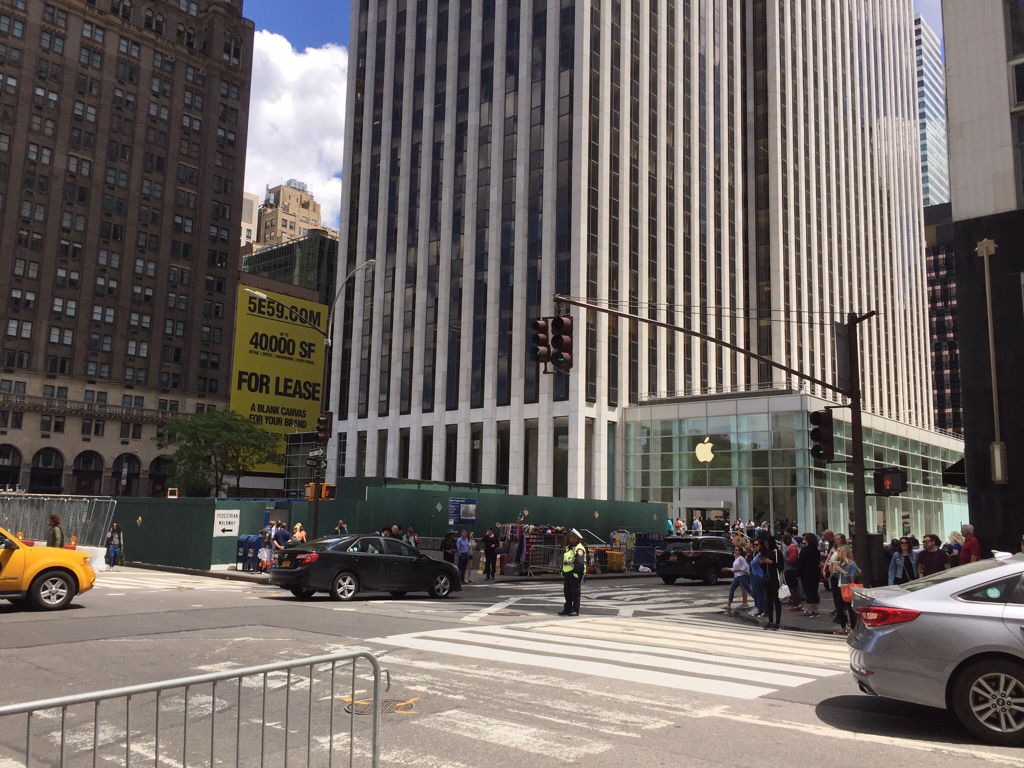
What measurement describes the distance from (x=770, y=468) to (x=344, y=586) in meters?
31.7

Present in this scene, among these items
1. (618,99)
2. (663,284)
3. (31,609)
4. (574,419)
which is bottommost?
(31,609)

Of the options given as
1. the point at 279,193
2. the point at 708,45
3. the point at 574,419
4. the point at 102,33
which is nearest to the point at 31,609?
the point at 574,419

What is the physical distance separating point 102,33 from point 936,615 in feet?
347

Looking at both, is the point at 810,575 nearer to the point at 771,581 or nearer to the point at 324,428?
the point at 771,581

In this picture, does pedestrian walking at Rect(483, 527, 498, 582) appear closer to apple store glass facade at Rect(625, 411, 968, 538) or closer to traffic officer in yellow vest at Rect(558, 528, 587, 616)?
traffic officer in yellow vest at Rect(558, 528, 587, 616)

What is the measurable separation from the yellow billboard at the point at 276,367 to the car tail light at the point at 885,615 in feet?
170

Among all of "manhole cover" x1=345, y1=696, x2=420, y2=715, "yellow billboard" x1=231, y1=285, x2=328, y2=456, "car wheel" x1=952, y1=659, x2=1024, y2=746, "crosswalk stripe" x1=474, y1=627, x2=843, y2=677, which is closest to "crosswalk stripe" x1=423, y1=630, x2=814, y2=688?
"crosswalk stripe" x1=474, y1=627, x2=843, y2=677

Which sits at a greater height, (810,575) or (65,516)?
(65,516)

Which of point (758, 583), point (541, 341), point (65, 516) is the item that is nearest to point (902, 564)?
point (758, 583)

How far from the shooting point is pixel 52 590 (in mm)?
15766

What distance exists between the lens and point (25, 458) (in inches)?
3243

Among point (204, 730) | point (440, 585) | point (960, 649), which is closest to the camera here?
point (204, 730)

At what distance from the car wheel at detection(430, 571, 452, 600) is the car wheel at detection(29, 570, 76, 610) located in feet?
26.1

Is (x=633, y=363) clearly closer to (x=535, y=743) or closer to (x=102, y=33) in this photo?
(x=535, y=743)
